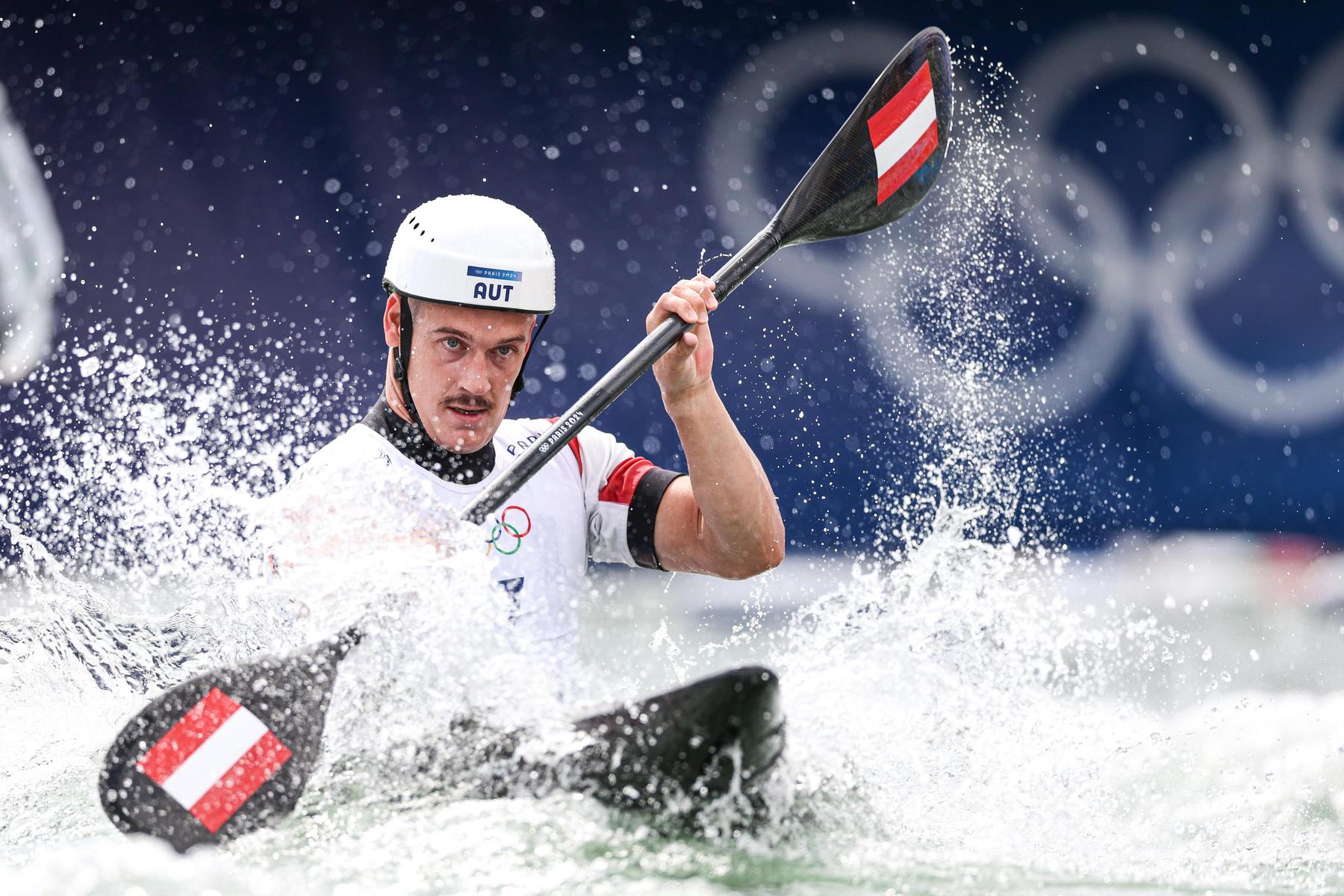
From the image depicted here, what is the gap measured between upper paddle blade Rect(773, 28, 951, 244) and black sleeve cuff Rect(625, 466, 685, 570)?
1.73 ft

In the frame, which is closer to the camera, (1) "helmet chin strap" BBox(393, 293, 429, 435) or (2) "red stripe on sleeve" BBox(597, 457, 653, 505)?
(1) "helmet chin strap" BBox(393, 293, 429, 435)

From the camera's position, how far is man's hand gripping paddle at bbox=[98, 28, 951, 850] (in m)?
1.71

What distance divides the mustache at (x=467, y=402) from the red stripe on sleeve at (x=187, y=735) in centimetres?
64

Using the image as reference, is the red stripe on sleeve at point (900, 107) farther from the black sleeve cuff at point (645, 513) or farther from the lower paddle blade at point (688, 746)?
the lower paddle blade at point (688, 746)

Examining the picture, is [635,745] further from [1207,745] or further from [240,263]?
[240,263]

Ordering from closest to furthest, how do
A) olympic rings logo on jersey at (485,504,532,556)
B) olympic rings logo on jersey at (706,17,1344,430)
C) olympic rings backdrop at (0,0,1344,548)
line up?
olympic rings logo on jersey at (485,504,532,556) → olympic rings backdrop at (0,0,1344,548) → olympic rings logo on jersey at (706,17,1344,430)

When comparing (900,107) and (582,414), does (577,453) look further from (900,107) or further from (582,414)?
(900,107)

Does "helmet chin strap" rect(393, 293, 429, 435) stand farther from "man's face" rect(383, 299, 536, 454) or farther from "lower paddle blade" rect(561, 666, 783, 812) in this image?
"lower paddle blade" rect(561, 666, 783, 812)

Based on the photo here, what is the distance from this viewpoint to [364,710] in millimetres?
2047

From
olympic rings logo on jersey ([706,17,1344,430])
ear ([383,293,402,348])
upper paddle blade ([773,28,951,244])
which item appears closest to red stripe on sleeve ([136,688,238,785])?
ear ([383,293,402,348])

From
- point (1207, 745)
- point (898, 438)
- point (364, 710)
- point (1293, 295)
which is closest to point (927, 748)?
point (364, 710)

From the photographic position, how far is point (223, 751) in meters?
1.92

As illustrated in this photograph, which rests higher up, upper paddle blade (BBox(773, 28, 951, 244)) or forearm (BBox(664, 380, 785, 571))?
upper paddle blade (BBox(773, 28, 951, 244))

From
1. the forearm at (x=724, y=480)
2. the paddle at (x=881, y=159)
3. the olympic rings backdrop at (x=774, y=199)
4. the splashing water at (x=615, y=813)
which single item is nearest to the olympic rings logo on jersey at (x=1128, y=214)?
the olympic rings backdrop at (x=774, y=199)
